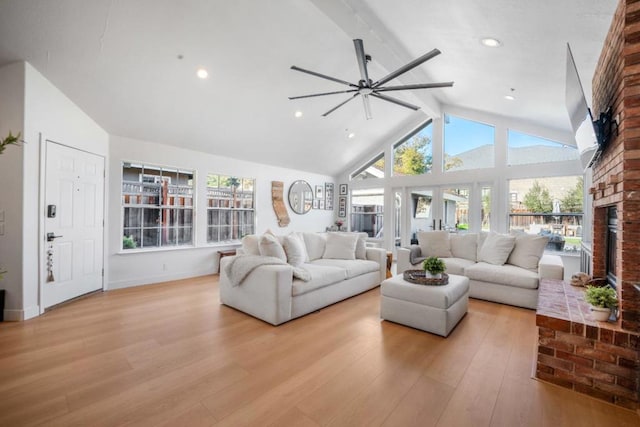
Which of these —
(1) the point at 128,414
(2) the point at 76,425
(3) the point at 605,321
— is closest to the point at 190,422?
(1) the point at 128,414

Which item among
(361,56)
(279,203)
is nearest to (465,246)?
(361,56)

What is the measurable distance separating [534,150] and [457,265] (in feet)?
10.1

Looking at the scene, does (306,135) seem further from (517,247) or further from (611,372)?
(611,372)

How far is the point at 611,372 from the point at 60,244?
5.42m

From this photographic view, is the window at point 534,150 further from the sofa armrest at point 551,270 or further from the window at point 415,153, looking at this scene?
the sofa armrest at point 551,270

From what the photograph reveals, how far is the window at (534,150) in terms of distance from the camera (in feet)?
17.0

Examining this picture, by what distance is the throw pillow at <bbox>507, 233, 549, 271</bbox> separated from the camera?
3973mm

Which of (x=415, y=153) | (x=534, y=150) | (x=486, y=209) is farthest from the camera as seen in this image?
(x=415, y=153)

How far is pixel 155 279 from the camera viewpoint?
4.71m

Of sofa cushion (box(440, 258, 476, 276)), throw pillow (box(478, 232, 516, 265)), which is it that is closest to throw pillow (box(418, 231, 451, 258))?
sofa cushion (box(440, 258, 476, 276))

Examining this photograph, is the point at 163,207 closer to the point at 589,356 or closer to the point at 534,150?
the point at 589,356

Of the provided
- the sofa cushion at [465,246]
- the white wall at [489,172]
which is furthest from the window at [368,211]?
the sofa cushion at [465,246]

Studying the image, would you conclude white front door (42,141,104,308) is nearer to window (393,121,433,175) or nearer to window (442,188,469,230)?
window (393,121,433,175)

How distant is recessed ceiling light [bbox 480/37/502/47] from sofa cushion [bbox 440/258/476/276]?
9.18 feet
